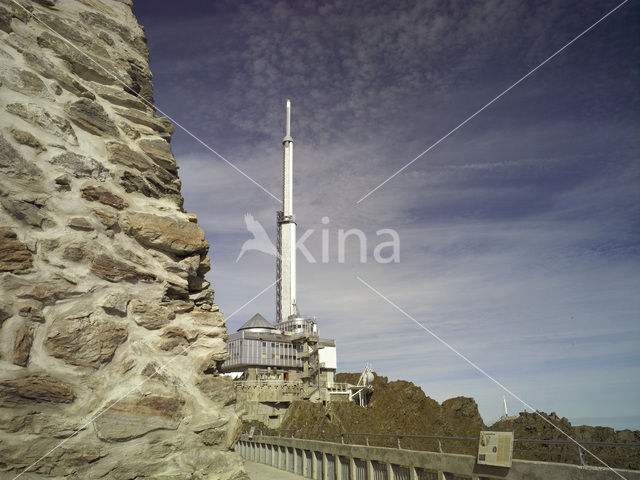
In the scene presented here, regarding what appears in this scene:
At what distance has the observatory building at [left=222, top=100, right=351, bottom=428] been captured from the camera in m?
62.8

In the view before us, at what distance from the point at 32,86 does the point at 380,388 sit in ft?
245

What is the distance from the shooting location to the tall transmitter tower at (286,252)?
108 meters

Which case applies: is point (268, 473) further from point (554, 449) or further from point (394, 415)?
point (394, 415)

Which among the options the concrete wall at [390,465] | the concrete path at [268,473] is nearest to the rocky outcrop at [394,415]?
the concrete path at [268,473]

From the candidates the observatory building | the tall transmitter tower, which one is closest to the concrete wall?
the observatory building

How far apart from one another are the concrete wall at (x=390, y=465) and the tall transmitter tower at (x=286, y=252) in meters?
81.3

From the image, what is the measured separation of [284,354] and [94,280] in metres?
87.4

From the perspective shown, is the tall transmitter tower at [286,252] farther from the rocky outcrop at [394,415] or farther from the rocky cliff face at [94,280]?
the rocky cliff face at [94,280]

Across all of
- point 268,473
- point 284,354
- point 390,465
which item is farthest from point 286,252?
point 390,465

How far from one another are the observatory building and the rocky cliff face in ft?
159

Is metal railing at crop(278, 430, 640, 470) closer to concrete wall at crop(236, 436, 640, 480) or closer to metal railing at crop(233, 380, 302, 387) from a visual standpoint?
concrete wall at crop(236, 436, 640, 480)

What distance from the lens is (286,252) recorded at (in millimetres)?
112562

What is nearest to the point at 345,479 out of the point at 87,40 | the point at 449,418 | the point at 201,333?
the point at 201,333

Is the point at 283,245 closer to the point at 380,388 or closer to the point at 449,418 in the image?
the point at 380,388
